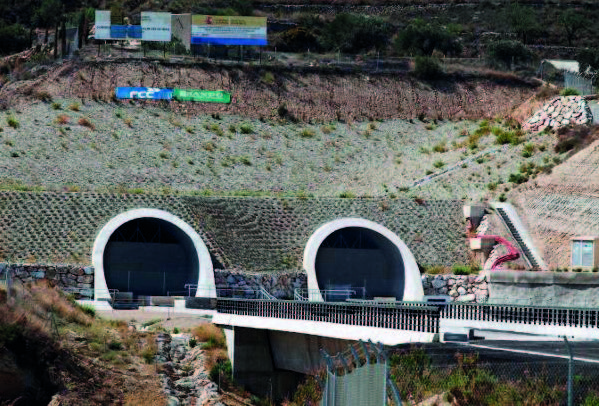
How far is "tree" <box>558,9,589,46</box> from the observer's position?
382ft

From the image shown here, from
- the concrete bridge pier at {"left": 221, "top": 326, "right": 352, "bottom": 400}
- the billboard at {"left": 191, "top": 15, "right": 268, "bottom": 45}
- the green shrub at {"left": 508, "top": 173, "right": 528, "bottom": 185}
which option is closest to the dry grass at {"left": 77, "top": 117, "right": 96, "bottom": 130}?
the billboard at {"left": 191, "top": 15, "right": 268, "bottom": 45}

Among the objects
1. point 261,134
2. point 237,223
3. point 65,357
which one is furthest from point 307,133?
point 65,357

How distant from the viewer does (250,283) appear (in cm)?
6594

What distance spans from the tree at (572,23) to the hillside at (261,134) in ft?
76.6

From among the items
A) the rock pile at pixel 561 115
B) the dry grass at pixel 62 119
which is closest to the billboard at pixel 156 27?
the dry grass at pixel 62 119

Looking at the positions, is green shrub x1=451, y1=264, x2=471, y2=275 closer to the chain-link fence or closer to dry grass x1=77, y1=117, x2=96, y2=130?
dry grass x1=77, y1=117, x2=96, y2=130

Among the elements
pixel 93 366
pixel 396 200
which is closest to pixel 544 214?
pixel 396 200

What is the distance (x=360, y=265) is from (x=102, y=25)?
89.1 ft

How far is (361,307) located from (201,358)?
9899mm

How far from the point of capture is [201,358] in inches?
2100

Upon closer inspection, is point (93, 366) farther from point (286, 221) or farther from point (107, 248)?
point (286, 221)

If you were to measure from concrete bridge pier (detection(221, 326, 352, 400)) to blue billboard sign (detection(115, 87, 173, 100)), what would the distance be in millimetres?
33531

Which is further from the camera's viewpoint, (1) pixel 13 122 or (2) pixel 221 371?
(1) pixel 13 122

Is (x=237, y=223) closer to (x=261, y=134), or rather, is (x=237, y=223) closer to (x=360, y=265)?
(x=360, y=265)
